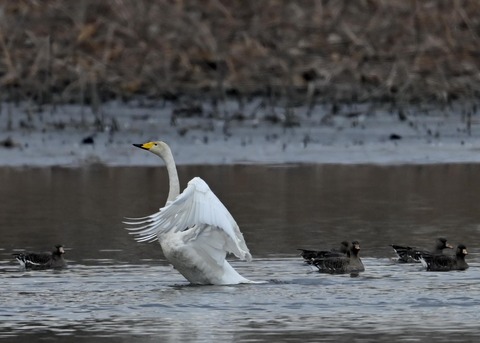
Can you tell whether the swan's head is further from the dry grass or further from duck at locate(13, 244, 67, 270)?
the dry grass

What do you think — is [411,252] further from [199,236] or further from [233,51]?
[233,51]

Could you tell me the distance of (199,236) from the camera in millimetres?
11961

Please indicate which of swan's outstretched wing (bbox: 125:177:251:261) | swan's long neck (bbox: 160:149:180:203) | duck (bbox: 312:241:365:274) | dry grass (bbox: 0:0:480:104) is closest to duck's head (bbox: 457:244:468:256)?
duck (bbox: 312:241:365:274)

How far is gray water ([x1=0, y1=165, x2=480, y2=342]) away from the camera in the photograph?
32.7ft

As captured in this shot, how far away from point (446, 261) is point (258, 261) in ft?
4.90

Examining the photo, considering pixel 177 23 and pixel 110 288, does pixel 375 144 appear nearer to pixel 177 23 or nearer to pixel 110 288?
pixel 177 23

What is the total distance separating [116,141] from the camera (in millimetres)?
19953

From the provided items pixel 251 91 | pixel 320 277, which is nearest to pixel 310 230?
pixel 320 277

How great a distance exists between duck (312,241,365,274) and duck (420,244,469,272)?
1.66 ft

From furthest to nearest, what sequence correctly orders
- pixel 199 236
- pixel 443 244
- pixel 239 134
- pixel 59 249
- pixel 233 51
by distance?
1. pixel 233 51
2. pixel 239 134
3. pixel 443 244
4. pixel 59 249
5. pixel 199 236

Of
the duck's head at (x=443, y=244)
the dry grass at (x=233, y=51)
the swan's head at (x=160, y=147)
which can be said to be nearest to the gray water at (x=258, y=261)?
the duck's head at (x=443, y=244)

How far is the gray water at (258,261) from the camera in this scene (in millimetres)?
9977

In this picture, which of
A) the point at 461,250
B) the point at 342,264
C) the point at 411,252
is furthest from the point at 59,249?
the point at 461,250

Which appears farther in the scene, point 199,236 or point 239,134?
point 239,134
